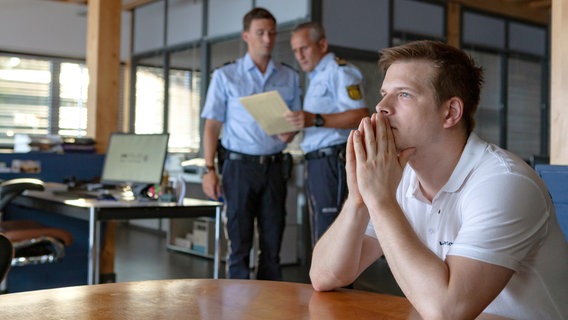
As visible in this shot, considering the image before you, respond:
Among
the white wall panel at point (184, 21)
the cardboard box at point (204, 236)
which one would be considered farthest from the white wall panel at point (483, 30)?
the cardboard box at point (204, 236)

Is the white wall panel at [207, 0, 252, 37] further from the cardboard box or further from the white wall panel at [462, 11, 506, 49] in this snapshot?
the white wall panel at [462, 11, 506, 49]

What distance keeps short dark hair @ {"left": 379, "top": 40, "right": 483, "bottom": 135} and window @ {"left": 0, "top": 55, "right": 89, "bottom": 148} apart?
309 inches

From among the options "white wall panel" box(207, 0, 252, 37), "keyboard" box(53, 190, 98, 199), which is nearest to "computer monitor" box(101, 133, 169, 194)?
"keyboard" box(53, 190, 98, 199)

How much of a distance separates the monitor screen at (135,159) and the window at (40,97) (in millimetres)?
4706

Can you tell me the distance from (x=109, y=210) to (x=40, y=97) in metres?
6.27

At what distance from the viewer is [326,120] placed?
352 cm

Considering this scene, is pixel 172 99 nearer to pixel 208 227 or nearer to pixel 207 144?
pixel 208 227

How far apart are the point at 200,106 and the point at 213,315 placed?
23.5 feet

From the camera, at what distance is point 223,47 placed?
7.75 metres

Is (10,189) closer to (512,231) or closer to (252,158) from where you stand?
(252,158)

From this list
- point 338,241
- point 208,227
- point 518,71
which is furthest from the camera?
point 518,71

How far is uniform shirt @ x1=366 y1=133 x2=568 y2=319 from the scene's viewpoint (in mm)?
1228

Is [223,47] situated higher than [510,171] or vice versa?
[223,47]

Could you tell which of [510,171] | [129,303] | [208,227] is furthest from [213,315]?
[208,227]
